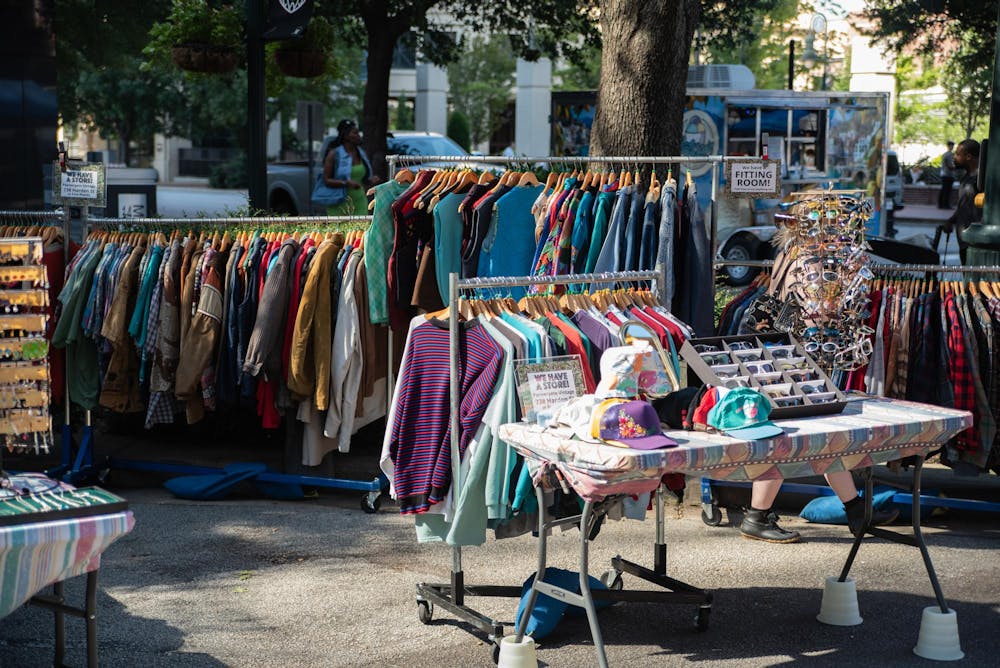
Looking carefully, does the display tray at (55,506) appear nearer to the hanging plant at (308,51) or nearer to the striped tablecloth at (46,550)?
the striped tablecloth at (46,550)

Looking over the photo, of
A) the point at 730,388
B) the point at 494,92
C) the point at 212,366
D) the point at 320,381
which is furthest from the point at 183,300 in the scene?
the point at 494,92

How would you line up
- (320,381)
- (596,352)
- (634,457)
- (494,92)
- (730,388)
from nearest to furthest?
(634,457)
(730,388)
(596,352)
(320,381)
(494,92)

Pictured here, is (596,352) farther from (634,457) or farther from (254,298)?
(254,298)

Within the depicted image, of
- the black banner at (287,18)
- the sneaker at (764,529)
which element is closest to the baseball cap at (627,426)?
the sneaker at (764,529)

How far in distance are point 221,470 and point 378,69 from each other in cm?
1166

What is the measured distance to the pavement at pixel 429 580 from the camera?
527cm

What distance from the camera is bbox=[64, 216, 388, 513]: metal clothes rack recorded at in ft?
24.9

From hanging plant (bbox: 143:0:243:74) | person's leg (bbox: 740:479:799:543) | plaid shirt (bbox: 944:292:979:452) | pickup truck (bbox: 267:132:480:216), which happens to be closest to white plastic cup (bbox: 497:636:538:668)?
person's leg (bbox: 740:479:799:543)

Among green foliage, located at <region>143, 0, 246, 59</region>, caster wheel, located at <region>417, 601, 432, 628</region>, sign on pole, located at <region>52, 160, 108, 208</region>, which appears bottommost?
caster wheel, located at <region>417, 601, 432, 628</region>

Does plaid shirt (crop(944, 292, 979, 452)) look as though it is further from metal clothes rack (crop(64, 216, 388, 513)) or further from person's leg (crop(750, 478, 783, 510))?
metal clothes rack (crop(64, 216, 388, 513))

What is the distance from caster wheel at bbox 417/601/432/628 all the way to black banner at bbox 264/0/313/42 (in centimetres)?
692

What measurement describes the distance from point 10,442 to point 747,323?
4.19 m

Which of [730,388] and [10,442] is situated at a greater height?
[730,388]

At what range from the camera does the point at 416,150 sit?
2144 centimetres
